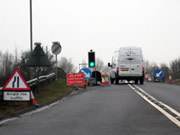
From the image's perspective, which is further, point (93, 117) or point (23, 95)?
point (23, 95)

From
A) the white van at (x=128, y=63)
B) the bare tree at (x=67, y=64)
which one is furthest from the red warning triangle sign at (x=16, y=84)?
the bare tree at (x=67, y=64)

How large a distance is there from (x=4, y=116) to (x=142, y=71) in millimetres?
23054

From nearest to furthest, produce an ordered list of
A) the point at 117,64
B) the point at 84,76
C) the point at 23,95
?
the point at 23,95 < the point at 84,76 < the point at 117,64

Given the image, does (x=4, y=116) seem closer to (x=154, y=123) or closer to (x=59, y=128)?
A: (x=59, y=128)

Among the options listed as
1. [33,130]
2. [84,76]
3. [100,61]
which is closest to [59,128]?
[33,130]

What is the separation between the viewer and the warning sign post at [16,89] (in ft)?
41.7

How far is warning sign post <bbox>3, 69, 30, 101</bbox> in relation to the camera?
12703 mm

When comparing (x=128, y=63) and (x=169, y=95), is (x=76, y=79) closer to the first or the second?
(x=128, y=63)

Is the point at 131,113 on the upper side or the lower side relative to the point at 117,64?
lower

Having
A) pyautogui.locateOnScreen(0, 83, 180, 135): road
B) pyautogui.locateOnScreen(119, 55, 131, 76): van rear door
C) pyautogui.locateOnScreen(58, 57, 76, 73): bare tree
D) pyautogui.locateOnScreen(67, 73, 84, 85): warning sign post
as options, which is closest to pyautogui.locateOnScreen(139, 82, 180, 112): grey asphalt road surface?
pyautogui.locateOnScreen(0, 83, 180, 135): road

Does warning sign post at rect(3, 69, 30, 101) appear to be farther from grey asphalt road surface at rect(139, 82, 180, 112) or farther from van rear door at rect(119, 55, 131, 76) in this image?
van rear door at rect(119, 55, 131, 76)

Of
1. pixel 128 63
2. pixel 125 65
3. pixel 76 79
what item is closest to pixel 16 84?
pixel 76 79

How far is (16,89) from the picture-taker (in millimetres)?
12727

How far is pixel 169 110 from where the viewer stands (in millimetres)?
11094
